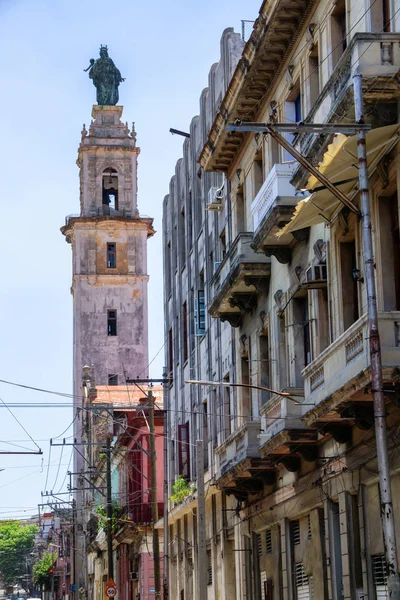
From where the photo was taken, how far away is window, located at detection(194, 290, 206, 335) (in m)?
40.3

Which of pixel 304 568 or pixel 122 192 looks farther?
pixel 122 192

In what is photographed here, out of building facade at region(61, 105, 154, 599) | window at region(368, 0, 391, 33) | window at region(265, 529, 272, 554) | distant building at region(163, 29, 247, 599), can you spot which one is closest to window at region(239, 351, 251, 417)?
distant building at region(163, 29, 247, 599)

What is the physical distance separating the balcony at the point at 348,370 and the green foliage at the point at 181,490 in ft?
59.2

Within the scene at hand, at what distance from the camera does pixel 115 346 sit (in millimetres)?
90188

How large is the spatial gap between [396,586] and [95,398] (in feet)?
214

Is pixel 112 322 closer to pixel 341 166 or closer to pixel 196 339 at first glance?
pixel 196 339

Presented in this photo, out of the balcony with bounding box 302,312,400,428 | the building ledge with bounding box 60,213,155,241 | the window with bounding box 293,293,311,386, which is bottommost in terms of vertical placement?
the balcony with bounding box 302,312,400,428

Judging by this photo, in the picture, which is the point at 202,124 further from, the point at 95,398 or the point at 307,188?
the point at 95,398

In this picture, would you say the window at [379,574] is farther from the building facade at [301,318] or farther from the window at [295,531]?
the window at [295,531]

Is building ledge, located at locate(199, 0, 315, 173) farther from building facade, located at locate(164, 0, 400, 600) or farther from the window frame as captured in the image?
the window frame

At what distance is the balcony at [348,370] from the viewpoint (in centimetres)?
1884

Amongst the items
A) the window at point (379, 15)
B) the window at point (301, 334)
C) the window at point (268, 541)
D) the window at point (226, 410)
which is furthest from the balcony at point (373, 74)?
the window at point (226, 410)

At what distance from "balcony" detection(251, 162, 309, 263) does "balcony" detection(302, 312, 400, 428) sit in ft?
13.7

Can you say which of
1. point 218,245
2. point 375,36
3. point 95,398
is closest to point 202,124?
point 218,245
